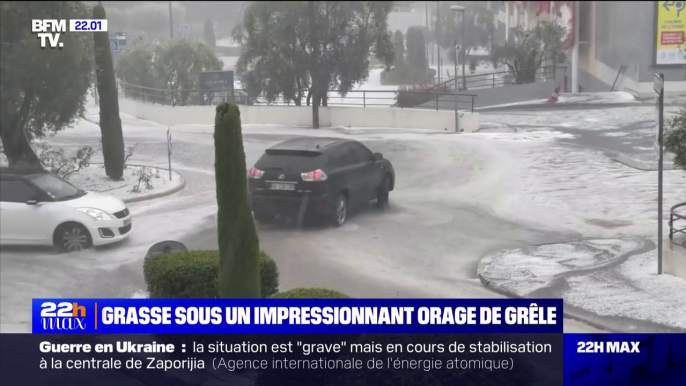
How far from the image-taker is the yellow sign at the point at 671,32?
32.4 feet

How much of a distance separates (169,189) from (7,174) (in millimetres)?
1832

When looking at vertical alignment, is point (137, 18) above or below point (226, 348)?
above

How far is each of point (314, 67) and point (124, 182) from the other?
280cm

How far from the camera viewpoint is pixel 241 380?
8133mm

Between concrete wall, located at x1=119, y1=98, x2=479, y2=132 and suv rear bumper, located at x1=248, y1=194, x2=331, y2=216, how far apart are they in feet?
2.93

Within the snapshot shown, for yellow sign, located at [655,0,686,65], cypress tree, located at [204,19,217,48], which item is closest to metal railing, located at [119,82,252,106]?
cypress tree, located at [204,19,217,48]

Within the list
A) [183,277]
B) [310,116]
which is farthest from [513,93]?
[183,277]

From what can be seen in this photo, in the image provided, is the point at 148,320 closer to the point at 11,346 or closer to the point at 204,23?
the point at 11,346

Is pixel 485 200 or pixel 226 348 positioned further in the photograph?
pixel 485 200

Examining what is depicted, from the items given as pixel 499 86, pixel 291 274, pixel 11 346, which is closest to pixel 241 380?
pixel 291 274

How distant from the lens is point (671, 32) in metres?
10.4

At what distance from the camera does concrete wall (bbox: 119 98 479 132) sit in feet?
33.0

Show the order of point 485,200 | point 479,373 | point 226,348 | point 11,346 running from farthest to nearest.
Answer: point 485,200 → point 11,346 → point 226,348 → point 479,373

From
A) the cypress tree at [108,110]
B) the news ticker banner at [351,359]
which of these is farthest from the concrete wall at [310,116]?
the news ticker banner at [351,359]
